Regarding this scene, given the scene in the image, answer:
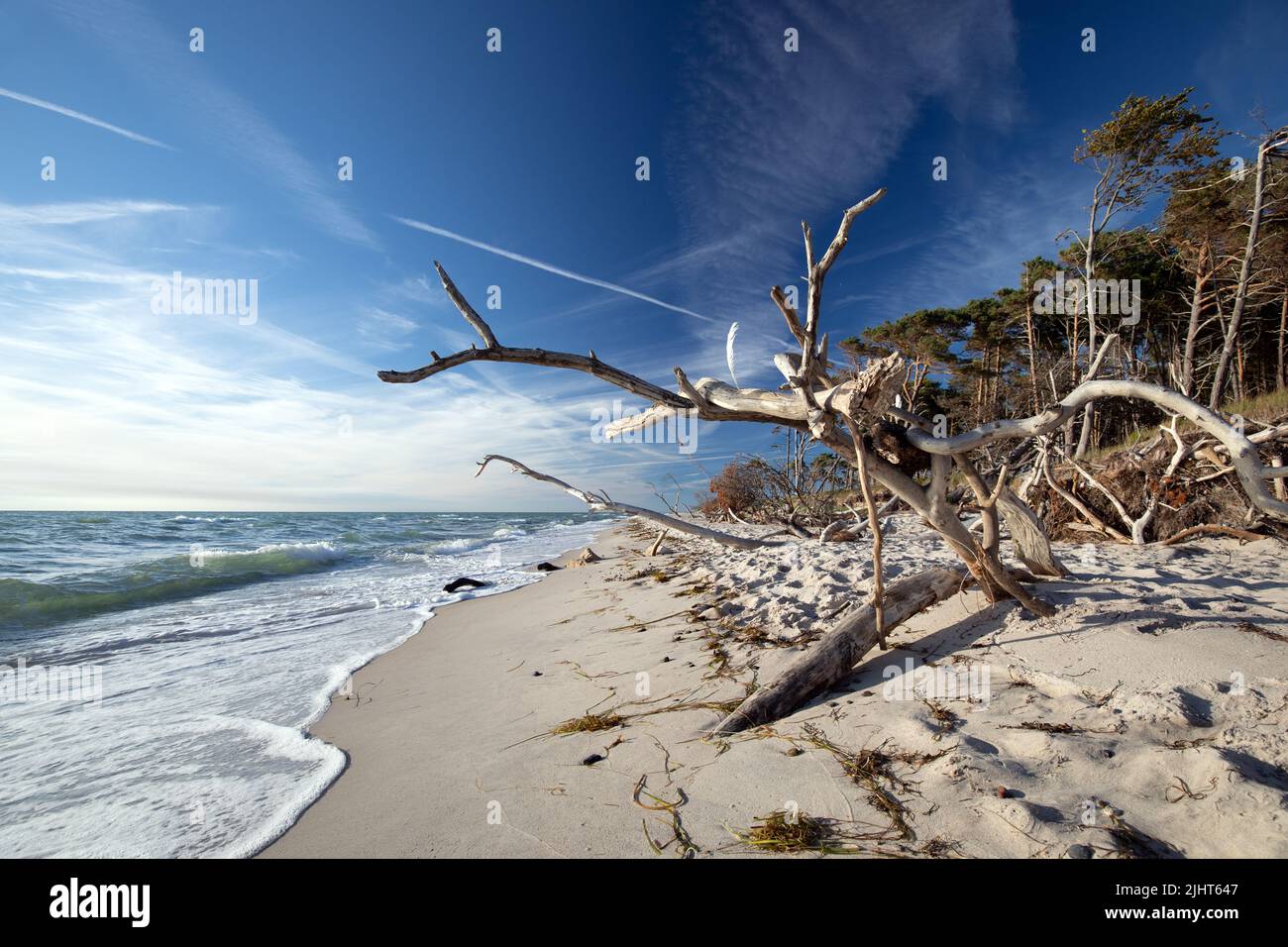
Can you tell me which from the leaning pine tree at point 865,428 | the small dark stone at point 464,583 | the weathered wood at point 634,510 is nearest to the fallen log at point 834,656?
the leaning pine tree at point 865,428

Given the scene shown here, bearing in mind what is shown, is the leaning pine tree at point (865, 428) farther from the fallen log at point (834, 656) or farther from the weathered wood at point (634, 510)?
the weathered wood at point (634, 510)

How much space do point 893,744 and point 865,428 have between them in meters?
1.67

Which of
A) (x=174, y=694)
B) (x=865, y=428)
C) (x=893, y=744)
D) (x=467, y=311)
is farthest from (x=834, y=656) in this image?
(x=174, y=694)

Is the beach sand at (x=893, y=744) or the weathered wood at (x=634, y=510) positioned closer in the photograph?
the beach sand at (x=893, y=744)

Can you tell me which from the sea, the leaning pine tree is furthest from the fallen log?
the sea

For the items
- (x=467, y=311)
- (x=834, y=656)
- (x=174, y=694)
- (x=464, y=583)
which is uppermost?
(x=467, y=311)

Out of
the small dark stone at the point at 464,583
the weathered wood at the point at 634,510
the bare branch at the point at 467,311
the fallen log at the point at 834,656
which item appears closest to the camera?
the bare branch at the point at 467,311

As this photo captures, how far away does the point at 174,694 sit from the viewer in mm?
4547

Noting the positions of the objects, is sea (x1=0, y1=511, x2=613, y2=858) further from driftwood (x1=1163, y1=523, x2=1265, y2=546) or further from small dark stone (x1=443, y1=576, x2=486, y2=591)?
driftwood (x1=1163, y1=523, x2=1265, y2=546)

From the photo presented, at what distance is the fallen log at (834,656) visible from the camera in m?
2.86

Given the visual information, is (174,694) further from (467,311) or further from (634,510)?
(634,510)

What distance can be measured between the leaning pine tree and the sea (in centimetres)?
250

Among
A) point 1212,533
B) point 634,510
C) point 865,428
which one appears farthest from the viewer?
point 634,510

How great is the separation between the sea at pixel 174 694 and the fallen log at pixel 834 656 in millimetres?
2416
